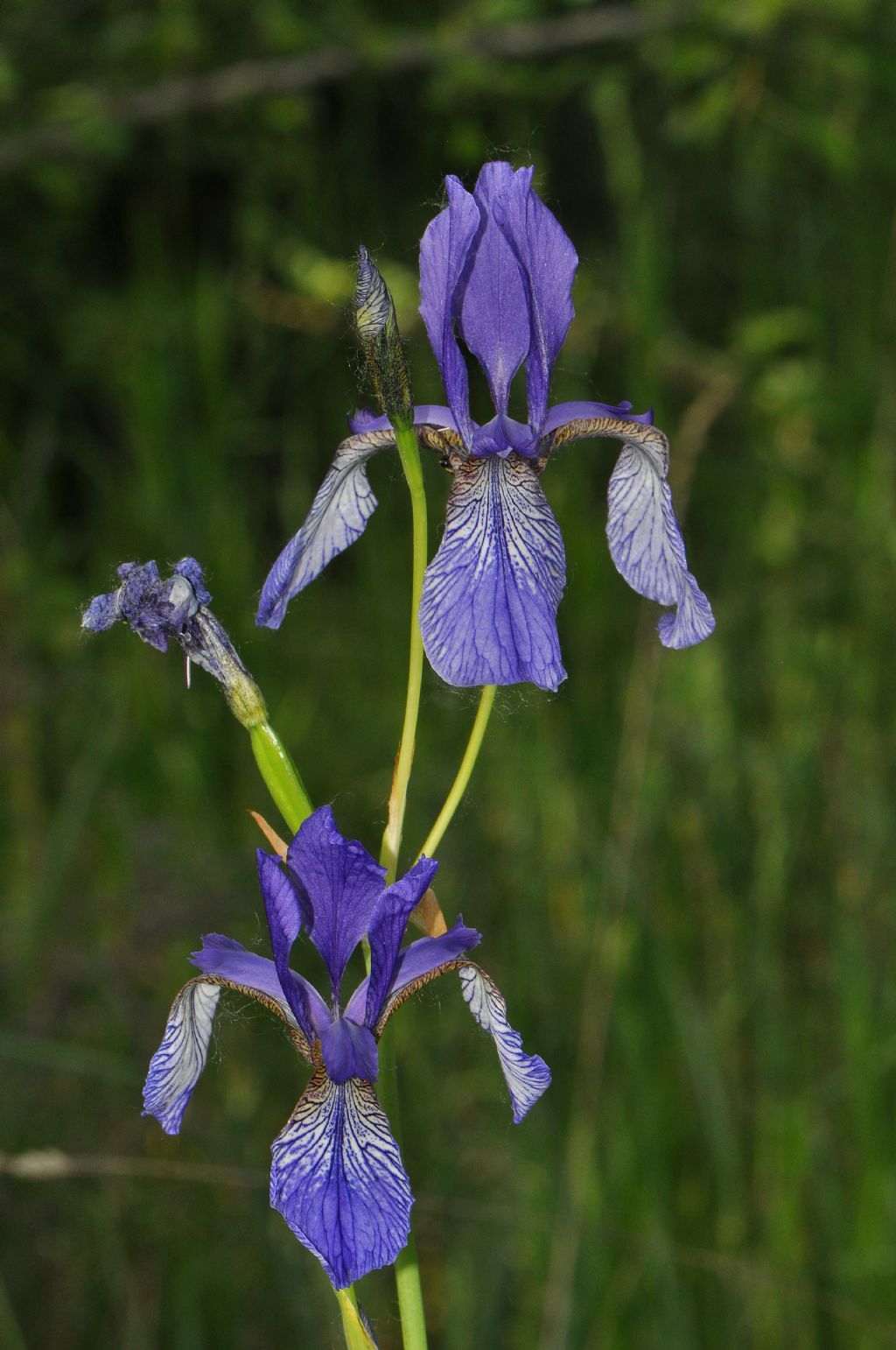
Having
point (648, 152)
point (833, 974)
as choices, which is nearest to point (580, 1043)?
point (833, 974)

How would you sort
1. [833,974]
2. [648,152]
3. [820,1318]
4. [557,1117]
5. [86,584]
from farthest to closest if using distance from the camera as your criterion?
[648,152] < [86,584] < [833,974] < [557,1117] < [820,1318]

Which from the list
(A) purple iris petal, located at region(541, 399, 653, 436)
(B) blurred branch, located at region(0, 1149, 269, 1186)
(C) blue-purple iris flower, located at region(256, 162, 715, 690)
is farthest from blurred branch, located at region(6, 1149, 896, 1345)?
(A) purple iris petal, located at region(541, 399, 653, 436)

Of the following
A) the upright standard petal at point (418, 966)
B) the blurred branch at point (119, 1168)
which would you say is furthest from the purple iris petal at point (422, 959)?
the blurred branch at point (119, 1168)

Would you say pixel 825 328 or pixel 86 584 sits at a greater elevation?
pixel 825 328

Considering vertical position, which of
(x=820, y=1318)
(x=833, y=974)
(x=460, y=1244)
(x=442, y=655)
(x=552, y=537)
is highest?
(x=552, y=537)

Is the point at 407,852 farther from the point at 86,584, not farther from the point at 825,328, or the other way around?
the point at 825,328

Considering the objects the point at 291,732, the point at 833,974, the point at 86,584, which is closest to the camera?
the point at 833,974

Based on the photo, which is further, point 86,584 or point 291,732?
point 86,584

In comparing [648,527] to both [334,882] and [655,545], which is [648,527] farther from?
[334,882]
